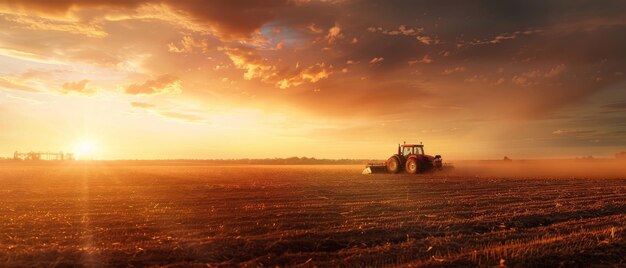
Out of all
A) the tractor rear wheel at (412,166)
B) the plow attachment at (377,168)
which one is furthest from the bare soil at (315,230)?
the plow attachment at (377,168)

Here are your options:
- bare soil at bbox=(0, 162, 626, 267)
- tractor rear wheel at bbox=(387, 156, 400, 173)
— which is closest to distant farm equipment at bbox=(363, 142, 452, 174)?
tractor rear wheel at bbox=(387, 156, 400, 173)

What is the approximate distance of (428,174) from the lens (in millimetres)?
31438

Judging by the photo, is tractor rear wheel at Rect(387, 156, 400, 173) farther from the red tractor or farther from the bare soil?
the bare soil

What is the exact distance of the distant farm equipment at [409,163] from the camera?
31734 millimetres

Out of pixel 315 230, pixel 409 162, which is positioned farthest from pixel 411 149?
pixel 315 230

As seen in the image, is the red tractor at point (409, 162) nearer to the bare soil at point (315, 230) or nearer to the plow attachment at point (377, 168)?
the plow attachment at point (377, 168)

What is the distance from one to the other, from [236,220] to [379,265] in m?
5.33

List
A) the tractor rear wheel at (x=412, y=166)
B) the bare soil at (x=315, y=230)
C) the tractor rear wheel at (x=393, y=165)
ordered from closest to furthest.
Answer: the bare soil at (x=315, y=230) → the tractor rear wheel at (x=412, y=166) → the tractor rear wheel at (x=393, y=165)

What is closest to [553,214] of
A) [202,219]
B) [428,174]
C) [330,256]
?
[330,256]

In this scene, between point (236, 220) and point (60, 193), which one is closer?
point (236, 220)

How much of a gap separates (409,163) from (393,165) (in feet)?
5.10

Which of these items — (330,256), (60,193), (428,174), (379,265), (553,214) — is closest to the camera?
(379,265)

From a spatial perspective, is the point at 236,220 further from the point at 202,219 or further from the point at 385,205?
the point at 385,205

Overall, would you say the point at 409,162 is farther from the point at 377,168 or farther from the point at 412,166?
the point at 377,168
